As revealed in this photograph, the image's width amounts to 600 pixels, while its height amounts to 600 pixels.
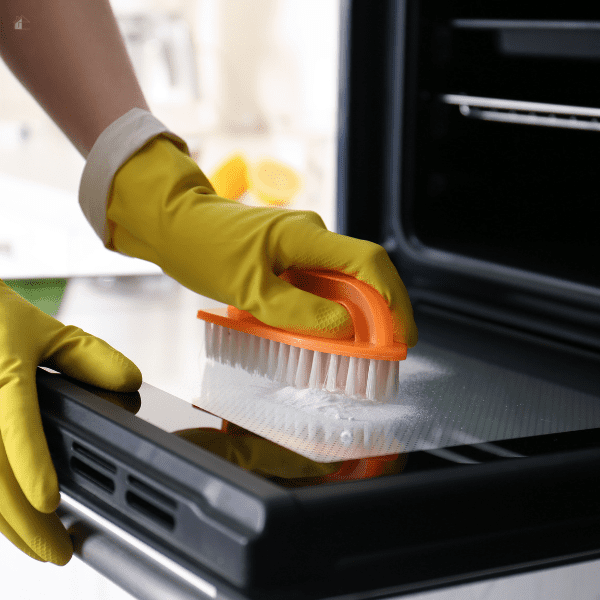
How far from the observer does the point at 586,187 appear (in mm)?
1285

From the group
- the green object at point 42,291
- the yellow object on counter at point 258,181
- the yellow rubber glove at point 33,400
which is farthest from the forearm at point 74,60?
the yellow object on counter at point 258,181

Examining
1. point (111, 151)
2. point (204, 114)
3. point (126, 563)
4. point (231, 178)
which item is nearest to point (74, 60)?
point (111, 151)

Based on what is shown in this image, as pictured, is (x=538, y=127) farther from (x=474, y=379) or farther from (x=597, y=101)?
(x=474, y=379)

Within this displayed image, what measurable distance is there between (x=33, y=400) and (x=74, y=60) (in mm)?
461

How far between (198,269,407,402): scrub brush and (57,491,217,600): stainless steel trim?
0.20m

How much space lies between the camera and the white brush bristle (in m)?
0.74

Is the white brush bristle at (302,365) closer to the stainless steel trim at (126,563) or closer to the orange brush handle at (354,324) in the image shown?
the orange brush handle at (354,324)

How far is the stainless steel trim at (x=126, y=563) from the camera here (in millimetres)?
620

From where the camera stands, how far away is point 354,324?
0.76 m

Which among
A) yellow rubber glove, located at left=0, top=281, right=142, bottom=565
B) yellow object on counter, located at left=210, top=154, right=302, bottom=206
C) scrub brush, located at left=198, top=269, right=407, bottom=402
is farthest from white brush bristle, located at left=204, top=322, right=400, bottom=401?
yellow object on counter, located at left=210, top=154, right=302, bottom=206

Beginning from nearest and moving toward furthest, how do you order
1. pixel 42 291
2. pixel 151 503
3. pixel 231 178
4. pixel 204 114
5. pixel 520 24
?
pixel 151 503
pixel 520 24
pixel 42 291
pixel 231 178
pixel 204 114

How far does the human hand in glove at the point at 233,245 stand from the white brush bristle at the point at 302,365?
32 millimetres

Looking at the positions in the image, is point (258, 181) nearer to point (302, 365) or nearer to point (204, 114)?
point (204, 114)

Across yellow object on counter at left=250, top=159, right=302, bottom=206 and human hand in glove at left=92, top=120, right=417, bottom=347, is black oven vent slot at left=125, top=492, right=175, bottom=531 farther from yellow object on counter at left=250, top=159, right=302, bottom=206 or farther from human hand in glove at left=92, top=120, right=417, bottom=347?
yellow object on counter at left=250, top=159, right=302, bottom=206
